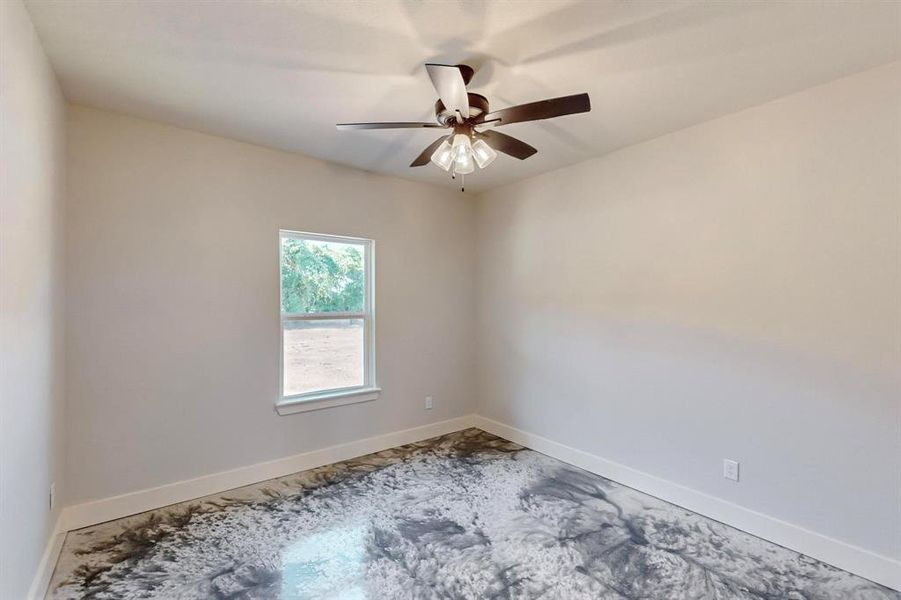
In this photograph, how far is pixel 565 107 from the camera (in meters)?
1.79

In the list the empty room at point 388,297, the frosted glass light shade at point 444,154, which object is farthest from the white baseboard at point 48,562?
the frosted glass light shade at point 444,154

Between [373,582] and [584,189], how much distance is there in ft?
10.2

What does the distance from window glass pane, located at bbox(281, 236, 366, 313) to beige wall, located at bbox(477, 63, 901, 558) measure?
1.73 m

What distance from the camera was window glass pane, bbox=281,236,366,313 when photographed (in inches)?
134

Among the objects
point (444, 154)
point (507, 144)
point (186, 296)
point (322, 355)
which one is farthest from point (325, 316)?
point (507, 144)

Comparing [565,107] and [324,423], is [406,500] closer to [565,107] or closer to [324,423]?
[324,423]

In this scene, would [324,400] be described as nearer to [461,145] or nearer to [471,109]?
[461,145]

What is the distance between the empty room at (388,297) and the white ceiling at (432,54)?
0.02m

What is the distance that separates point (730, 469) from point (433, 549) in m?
1.89

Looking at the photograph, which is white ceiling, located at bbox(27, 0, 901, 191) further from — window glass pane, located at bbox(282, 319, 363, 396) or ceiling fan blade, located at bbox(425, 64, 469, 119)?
window glass pane, located at bbox(282, 319, 363, 396)

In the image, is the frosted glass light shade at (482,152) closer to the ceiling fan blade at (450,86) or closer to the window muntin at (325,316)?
the ceiling fan blade at (450,86)

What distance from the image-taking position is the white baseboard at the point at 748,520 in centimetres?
207

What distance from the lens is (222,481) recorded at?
118 inches

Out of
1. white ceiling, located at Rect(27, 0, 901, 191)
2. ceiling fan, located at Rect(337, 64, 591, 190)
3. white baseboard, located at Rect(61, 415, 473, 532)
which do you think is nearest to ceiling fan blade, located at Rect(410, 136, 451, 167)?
ceiling fan, located at Rect(337, 64, 591, 190)
